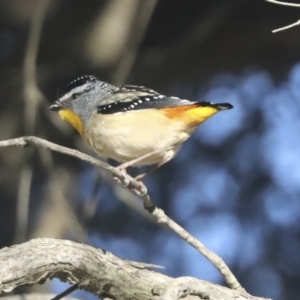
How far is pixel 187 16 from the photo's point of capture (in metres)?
1.98

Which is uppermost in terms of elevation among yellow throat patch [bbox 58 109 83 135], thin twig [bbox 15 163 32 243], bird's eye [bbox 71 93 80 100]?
bird's eye [bbox 71 93 80 100]

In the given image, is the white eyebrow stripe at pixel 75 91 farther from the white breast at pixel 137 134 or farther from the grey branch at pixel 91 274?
the grey branch at pixel 91 274

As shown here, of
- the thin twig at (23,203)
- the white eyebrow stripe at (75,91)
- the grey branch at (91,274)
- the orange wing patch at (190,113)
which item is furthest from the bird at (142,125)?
the thin twig at (23,203)

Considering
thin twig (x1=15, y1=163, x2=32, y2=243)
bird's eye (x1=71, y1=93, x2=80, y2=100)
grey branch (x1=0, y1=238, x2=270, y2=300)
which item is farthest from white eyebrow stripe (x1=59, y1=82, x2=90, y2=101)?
thin twig (x1=15, y1=163, x2=32, y2=243)

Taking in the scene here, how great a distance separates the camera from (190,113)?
1.30m

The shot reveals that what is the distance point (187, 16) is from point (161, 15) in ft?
0.26

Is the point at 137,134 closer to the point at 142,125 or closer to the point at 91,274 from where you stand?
the point at 142,125

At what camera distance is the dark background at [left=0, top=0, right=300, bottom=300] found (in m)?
1.91

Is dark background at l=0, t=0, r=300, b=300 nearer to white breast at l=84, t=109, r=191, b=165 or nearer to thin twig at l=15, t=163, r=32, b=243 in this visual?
thin twig at l=15, t=163, r=32, b=243

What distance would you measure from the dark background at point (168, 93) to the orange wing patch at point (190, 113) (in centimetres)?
65

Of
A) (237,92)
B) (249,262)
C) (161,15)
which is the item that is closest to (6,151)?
(161,15)

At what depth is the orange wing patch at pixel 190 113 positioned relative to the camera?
4.25 feet

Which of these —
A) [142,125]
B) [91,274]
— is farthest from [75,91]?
[91,274]

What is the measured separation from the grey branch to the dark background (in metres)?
0.87
